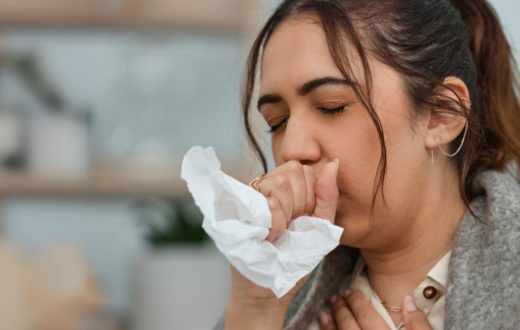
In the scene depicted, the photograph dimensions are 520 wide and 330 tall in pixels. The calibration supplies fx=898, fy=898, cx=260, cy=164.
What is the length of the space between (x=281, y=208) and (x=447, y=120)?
31cm

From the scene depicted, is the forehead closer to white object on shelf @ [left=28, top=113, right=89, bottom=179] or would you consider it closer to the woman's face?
the woman's face

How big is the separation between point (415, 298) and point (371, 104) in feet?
0.88

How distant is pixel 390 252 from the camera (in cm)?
125

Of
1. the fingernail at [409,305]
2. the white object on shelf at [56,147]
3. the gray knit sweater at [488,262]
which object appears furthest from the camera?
the white object on shelf at [56,147]

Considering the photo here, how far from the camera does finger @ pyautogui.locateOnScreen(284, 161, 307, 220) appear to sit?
1078 millimetres

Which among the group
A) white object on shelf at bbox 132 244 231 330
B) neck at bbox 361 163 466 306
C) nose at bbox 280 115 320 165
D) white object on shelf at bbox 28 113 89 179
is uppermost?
nose at bbox 280 115 320 165

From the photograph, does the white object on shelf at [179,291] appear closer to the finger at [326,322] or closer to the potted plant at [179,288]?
the potted plant at [179,288]

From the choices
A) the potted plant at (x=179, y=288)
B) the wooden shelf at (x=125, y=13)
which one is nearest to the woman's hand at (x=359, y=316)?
the potted plant at (x=179, y=288)

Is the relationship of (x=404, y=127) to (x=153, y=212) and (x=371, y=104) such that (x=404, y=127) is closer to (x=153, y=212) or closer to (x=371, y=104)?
(x=371, y=104)

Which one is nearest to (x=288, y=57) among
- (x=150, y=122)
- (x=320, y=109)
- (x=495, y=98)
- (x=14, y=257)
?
(x=320, y=109)

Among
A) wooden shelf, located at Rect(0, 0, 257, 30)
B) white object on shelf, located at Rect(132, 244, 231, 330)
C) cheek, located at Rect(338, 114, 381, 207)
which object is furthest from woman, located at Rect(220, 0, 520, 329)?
wooden shelf, located at Rect(0, 0, 257, 30)

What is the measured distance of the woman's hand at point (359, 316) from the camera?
1.16 metres

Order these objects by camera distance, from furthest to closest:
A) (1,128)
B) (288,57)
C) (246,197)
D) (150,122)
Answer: (150,122) < (1,128) < (288,57) < (246,197)

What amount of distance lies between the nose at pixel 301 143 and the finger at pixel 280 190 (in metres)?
0.08
